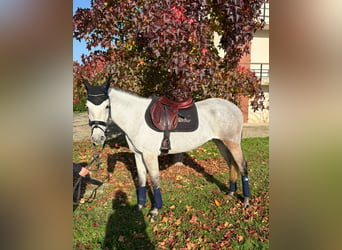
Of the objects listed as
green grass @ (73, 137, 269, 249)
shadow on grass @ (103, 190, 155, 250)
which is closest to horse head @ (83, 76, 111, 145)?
green grass @ (73, 137, 269, 249)

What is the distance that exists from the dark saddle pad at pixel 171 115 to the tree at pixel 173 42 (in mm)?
188

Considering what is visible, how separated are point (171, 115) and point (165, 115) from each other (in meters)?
0.06

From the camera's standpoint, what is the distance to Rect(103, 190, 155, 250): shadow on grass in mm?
2119

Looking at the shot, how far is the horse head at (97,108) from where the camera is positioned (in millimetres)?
1908

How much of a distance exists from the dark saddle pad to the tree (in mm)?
188

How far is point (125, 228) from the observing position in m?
2.29

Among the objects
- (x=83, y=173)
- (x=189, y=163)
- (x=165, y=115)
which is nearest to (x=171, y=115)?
(x=165, y=115)

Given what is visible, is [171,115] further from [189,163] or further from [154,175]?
[189,163]

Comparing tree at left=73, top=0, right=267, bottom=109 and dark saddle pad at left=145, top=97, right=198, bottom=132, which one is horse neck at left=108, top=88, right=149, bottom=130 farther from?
tree at left=73, top=0, right=267, bottom=109
